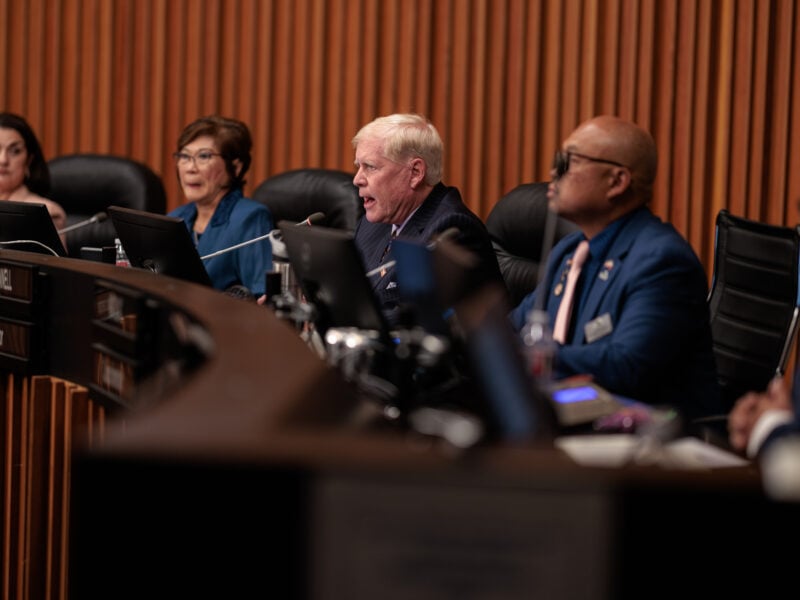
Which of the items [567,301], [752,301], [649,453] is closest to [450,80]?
[752,301]

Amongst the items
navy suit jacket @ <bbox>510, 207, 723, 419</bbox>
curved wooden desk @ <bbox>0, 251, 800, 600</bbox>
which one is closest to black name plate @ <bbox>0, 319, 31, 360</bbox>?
navy suit jacket @ <bbox>510, 207, 723, 419</bbox>

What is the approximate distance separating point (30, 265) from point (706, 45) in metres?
3.27

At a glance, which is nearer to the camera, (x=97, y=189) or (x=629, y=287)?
(x=629, y=287)

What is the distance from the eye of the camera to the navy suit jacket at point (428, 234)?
3301 millimetres

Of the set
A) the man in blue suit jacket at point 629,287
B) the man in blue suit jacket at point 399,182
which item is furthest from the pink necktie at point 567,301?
the man in blue suit jacket at point 399,182

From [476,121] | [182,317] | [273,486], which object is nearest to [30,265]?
[182,317]

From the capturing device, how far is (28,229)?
3.63 meters

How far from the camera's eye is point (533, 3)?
5.42m

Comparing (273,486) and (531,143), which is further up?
(531,143)

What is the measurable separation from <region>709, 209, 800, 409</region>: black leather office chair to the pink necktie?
0.59m

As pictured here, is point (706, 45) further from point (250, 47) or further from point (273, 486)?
point (273, 486)

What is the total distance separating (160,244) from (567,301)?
1.03 metres

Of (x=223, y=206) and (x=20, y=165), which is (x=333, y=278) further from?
(x=20, y=165)

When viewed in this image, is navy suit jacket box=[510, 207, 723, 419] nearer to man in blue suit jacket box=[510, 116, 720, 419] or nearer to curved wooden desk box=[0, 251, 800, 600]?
man in blue suit jacket box=[510, 116, 720, 419]
